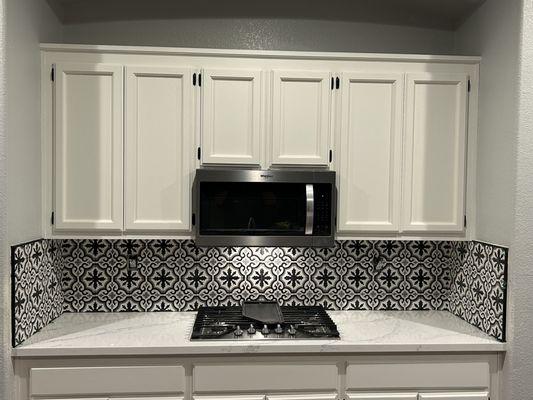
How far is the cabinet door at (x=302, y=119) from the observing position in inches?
92.1

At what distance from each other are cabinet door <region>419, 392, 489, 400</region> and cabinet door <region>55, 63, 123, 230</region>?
65.2 inches

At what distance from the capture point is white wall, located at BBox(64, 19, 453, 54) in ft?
8.48

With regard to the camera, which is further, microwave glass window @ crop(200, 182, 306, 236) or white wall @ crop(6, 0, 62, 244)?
microwave glass window @ crop(200, 182, 306, 236)

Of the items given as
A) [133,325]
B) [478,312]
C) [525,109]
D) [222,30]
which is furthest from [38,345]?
[525,109]

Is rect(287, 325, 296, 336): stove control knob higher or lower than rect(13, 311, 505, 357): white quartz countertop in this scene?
higher

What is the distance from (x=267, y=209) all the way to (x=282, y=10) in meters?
1.15

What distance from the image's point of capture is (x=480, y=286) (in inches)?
92.7

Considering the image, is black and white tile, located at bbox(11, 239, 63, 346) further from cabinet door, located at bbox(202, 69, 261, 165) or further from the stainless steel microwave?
cabinet door, located at bbox(202, 69, 261, 165)

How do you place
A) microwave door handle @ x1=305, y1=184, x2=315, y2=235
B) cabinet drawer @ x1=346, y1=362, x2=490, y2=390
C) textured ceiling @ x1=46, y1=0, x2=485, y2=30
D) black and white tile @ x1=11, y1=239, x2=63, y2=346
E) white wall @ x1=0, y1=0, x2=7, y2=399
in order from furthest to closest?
textured ceiling @ x1=46, y1=0, x2=485, y2=30 < microwave door handle @ x1=305, y1=184, x2=315, y2=235 < cabinet drawer @ x1=346, y1=362, x2=490, y2=390 < black and white tile @ x1=11, y1=239, x2=63, y2=346 < white wall @ x1=0, y1=0, x2=7, y2=399

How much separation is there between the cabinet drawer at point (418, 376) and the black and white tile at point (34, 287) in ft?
4.81

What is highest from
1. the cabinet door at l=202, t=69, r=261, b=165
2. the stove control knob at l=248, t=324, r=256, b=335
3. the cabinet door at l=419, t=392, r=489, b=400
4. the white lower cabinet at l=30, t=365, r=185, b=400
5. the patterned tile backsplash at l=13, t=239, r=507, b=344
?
the cabinet door at l=202, t=69, r=261, b=165

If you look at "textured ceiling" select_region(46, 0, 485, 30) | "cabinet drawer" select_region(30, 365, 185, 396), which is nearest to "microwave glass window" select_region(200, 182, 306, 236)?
"cabinet drawer" select_region(30, 365, 185, 396)

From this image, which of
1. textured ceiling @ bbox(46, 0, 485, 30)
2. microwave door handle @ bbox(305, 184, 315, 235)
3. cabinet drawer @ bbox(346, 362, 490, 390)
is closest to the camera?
cabinet drawer @ bbox(346, 362, 490, 390)

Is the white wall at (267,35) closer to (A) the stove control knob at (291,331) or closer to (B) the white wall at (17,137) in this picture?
(B) the white wall at (17,137)
